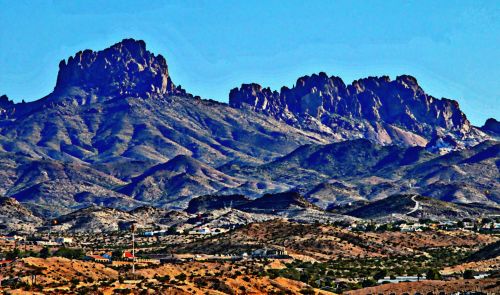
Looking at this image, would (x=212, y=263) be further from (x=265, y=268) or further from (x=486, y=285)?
(x=486, y=285)

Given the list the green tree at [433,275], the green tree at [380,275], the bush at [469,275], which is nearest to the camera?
the bush at [469,275]

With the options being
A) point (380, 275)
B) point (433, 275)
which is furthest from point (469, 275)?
point (380, 275)

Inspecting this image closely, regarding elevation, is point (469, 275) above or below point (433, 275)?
below

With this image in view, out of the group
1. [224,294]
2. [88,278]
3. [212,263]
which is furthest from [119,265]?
[224,294]

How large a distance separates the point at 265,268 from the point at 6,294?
239 ft

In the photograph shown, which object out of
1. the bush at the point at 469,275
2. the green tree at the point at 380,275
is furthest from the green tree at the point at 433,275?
the green tree at the point at 380,275

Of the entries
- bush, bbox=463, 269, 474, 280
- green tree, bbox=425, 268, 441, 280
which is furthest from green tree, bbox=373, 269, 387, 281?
bush, bbox=463, 269, 474, 280

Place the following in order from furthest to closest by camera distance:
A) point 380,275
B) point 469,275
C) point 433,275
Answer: point 380,275
point 433,275
point 469,275

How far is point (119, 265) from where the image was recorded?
176750 mm

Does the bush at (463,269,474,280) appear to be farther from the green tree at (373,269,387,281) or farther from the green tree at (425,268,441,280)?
the green tree at (373,269,387,281)

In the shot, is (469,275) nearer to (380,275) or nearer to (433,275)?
(433,275)

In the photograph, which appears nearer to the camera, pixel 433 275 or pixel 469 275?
pixel 469 275

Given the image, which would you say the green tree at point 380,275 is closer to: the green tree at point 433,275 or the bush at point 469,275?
the green tree at point 433,275

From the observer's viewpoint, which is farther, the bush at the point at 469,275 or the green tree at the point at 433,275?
the green tree at the point at 433,275
